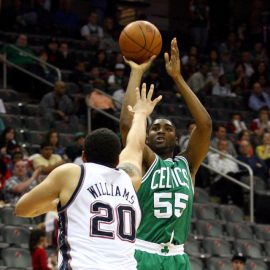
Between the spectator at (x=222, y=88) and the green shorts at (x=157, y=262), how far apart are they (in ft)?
41.9

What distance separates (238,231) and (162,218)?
328 inches

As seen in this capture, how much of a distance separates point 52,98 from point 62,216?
1138 centimetres

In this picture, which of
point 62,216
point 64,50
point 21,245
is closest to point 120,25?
point 64,50

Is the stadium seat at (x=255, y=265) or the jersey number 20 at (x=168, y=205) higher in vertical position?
the jersey number 20 at (x=168, y=205)

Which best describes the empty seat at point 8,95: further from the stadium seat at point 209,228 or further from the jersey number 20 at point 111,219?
the jersey number 20 at point 111,219

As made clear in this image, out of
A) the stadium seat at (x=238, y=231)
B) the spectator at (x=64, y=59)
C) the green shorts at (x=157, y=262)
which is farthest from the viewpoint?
the spectator at (x=64, y=59)

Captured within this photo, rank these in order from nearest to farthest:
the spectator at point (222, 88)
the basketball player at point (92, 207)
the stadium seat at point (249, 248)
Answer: the basketball player at point (92, 207), the stadium seat at point (249, 248), the spectator at point (222, 88)

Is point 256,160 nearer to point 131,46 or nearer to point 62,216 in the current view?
point 131,46

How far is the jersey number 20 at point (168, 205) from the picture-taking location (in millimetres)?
6688

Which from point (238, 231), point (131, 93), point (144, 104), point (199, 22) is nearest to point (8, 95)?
point (238, 231)

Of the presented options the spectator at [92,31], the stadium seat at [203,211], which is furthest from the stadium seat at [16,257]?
the spectator at [92,31]

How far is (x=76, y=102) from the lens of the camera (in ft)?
54.0

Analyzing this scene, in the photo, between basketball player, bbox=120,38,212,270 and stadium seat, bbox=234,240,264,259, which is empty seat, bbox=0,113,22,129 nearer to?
stadium seat, bbox=234,240,264,259

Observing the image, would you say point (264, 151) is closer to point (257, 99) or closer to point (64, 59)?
point (257, 99)
